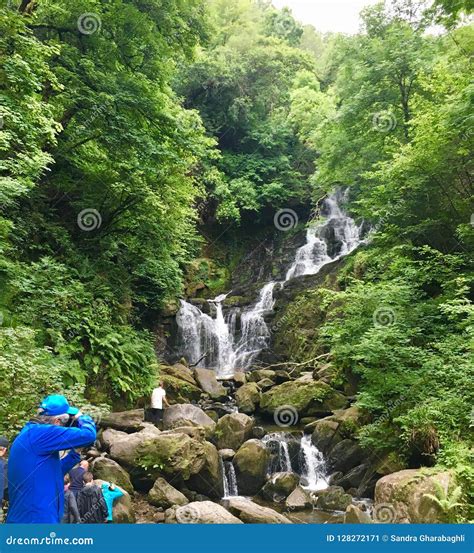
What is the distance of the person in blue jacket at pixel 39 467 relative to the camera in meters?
3.46

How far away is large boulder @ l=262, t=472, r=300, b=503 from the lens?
942 centimetres

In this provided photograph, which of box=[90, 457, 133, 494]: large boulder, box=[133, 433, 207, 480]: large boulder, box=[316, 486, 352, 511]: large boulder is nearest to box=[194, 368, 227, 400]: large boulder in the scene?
box=[133, 433, 207, 480]: large boulder

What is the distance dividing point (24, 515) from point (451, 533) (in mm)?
4566

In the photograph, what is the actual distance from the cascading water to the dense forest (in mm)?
1269

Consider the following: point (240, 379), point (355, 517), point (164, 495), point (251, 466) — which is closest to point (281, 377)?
point (240, 379)

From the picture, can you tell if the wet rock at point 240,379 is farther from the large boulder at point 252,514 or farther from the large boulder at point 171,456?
the large boulder at point 252,514

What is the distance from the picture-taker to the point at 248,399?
549 inches

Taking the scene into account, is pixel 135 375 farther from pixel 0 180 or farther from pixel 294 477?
pixel 0 180

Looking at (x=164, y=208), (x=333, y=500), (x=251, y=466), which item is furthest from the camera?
(x=164, y=208)

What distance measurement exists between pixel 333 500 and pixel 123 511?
4.46 metres

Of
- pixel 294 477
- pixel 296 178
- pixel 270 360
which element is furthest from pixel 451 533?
pixel 296 178

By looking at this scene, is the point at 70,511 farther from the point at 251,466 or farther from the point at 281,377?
the point at 281,377

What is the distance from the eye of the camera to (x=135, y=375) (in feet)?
38.0

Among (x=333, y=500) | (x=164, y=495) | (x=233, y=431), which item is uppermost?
(x=233, y=431)
